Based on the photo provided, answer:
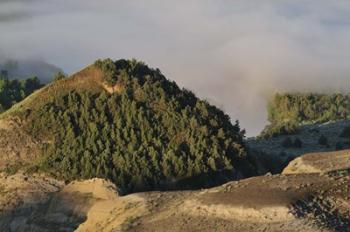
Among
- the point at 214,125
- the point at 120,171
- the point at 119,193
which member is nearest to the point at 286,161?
the point at 214,125

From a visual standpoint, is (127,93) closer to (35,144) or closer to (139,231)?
(35,144)

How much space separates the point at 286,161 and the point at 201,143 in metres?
21.0

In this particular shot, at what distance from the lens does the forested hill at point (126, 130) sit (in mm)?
65438

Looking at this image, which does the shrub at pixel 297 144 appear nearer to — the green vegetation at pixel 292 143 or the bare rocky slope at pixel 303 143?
the green vegetation at pixel 292 143

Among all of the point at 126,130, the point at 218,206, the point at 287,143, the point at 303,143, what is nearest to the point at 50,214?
the point at 126,130

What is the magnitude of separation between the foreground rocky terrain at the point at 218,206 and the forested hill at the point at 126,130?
4.99 m

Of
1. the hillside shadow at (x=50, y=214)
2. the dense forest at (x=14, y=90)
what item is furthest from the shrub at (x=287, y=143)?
the hillside shadow at (x=50, y=214)

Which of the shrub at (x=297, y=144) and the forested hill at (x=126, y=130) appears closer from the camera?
the forested hill at (x=126, y=130)

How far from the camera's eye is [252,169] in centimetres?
7188

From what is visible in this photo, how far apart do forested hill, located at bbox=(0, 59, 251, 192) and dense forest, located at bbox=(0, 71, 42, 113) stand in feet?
91.0

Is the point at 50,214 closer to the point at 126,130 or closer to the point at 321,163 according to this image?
the point at 126,130

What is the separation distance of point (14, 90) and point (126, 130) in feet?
196

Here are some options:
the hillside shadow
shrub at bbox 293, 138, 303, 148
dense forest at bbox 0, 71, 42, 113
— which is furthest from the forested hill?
dense forest at bbox 0, 71, 42, 113

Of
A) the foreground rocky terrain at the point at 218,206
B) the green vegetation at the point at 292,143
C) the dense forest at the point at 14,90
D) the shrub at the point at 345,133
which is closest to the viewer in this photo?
the foreground rocky terrain at the point at 218,206
